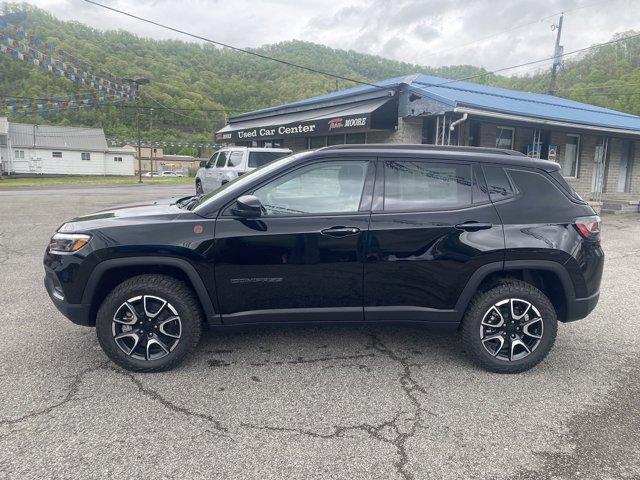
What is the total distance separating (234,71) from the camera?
35562 mm

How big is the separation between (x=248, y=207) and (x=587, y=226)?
2.66 m

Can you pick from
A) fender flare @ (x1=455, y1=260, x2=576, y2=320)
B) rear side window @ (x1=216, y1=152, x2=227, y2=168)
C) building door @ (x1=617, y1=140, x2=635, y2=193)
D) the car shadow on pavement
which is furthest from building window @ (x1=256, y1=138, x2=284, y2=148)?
fender flare @ (x1=455, y1=260, x2=576, y2=320)

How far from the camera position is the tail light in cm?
357

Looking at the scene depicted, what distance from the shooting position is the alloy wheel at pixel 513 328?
350cm

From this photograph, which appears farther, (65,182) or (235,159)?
(65,182)

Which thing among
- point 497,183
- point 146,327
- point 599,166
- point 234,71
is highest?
point 234,71

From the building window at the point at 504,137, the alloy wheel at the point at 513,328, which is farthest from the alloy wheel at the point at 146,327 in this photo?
the building window at the point at 504,137

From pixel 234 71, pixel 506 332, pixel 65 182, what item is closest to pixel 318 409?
pixel 506 332

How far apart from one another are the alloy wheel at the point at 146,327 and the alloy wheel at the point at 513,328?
7.79ft

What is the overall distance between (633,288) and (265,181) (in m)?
5.40

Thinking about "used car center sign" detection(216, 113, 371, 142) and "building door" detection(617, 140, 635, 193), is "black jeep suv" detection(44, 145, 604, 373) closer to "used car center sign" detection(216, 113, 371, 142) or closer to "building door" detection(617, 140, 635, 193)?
"used car center sign" detection(216, 113, 371, 142)

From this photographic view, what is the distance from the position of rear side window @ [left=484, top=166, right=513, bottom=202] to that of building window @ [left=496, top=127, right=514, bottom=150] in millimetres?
11737

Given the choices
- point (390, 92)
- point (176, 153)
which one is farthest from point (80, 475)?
point (176, 153)

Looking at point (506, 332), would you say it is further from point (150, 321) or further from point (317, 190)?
point (150, 321)
